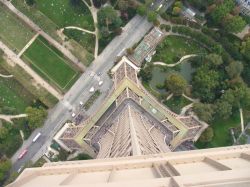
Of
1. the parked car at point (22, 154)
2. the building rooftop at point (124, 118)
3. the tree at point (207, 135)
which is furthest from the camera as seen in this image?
the parked car at point (22, 154)

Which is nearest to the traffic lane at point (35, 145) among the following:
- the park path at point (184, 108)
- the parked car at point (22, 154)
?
the parked car at point (22, 154)

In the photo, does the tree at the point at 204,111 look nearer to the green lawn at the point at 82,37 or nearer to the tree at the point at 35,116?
the green lawn at the point at 82,37

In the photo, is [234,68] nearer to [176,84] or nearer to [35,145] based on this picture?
[176,84]

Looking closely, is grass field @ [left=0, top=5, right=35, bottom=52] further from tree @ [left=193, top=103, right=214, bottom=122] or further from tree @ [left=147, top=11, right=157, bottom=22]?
tree @ [left=193, top=103, right=214, bottom=122]

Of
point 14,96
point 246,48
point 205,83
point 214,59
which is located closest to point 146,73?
point 205,83

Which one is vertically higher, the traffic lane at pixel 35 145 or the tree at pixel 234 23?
the tree at pixel 234 23

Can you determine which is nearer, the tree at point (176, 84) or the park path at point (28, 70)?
the tree at point (176, 84)

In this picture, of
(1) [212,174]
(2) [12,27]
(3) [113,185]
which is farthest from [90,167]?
(2) [12,27]
